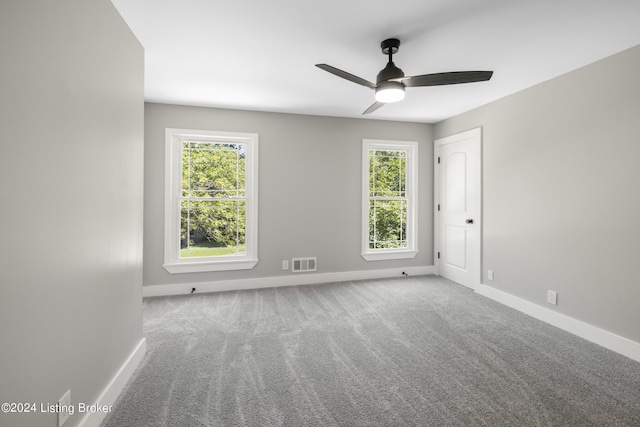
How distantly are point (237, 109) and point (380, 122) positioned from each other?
2.21 m

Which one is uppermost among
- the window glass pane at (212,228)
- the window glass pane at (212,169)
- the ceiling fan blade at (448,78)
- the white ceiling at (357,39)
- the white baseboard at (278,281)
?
the white ceiling at (357,39)

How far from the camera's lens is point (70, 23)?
1440 millimetres

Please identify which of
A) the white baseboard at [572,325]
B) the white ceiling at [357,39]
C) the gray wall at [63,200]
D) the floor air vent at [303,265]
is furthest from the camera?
the floor air vent at [303,265]

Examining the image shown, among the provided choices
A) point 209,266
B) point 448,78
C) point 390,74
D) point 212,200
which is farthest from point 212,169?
point 448,78

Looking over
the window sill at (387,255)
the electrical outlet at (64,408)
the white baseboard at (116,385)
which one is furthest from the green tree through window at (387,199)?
the electrical outlet at (64,408)

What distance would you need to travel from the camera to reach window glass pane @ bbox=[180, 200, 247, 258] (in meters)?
4.15

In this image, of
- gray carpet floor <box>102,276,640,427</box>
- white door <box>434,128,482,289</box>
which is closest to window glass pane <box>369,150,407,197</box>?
white door <box>434,128,482,289</box>

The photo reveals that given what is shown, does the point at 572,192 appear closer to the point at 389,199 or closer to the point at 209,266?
the point at 389,199

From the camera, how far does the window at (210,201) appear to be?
13.3 feet

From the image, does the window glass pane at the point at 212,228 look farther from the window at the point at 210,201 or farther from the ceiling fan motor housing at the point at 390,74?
the ceiling fan motor housing at the point at 390,74

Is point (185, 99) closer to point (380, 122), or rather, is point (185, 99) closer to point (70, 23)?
point (70, 23)

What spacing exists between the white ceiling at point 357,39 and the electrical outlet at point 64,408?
7.48ft

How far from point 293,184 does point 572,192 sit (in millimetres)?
3231

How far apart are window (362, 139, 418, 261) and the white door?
407 millimetres
